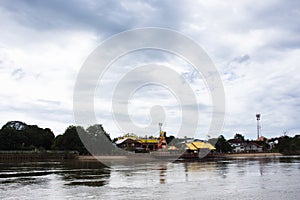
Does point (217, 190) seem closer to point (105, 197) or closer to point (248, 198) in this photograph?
point (248, 198)

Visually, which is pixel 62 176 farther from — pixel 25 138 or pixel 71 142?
pixel 25 138

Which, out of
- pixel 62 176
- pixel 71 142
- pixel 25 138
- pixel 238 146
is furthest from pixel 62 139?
pixel 238 146

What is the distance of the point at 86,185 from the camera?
21156 millimetres

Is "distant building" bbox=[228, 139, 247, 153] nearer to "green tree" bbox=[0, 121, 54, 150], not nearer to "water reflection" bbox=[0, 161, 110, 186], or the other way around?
"green tree" bbox=[0, 121, 54, 150]

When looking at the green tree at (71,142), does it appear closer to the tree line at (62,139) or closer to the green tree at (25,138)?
the tree line at (62,139)

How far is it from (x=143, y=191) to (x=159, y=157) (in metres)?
49.7

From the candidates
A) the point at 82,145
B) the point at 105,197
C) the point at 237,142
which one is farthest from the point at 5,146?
the point at 237,142

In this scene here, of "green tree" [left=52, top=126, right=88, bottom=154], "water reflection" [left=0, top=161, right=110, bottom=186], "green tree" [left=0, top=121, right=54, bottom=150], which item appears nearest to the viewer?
"water reflection" [left=0, top=161, right=110, bottom=186]

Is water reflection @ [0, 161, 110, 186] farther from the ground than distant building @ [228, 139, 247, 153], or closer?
closer

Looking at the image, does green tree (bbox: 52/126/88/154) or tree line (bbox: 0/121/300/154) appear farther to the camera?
tree line (bbox: 0/121/300/154)

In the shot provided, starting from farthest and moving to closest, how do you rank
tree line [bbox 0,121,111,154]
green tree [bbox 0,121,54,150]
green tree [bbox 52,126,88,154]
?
green tree [bbox 0,121,54,150]
tree line [bbox 0,121,111,154]
green tree [bbox 52,126,88,154]

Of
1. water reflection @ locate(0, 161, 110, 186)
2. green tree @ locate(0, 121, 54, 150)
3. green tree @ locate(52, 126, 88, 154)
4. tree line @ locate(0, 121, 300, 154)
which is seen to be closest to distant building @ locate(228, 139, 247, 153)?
tree line @ locate(0, 121, 300, 154)

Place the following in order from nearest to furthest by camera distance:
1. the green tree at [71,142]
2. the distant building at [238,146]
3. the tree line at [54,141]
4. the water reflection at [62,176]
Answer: the water reflection at [62,176] < the green tree at [71,142] < the tree line at [54,141] < the distant building at [238,146]

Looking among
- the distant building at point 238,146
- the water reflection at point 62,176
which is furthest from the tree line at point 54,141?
the distant building at point 238,146
